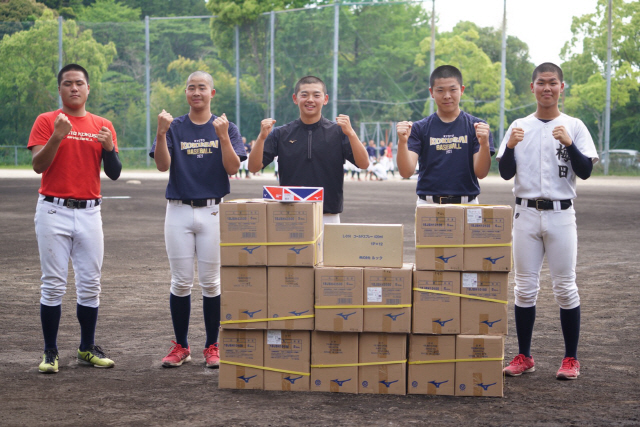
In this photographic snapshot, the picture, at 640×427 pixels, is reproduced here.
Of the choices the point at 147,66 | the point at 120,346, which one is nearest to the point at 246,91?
the point at 147,66

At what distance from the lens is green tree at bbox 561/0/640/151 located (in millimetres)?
46250

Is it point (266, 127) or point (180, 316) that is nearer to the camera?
point (266, 127)

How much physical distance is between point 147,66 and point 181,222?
1757 inches

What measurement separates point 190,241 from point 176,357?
94 centimetres

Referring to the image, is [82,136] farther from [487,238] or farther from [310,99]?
[487,238]

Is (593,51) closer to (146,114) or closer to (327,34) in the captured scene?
(327,34)

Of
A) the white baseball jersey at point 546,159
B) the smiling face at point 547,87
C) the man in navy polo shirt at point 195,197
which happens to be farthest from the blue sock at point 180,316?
the smiling face at point 547,87

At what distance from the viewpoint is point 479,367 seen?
5.40 metres

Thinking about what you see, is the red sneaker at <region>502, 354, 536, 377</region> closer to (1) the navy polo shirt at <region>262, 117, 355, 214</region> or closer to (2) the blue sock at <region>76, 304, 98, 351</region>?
(1) the navy polo shirt at <region>262, 117, 355, 214</region>

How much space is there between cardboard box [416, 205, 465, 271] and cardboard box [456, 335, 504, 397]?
1.82 feet

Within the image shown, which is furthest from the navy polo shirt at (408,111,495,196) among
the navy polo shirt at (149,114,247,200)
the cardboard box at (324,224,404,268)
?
the navy polo shirt at (149,114,247,200)

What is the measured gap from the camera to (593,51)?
162 ft

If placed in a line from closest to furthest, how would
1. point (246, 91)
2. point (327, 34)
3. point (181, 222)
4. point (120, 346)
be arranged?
point (181, 222)
point (120, 346)
point (327, 34)
point (246, 91)

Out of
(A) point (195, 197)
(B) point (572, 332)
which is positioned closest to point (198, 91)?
(A) point (195, 197)
